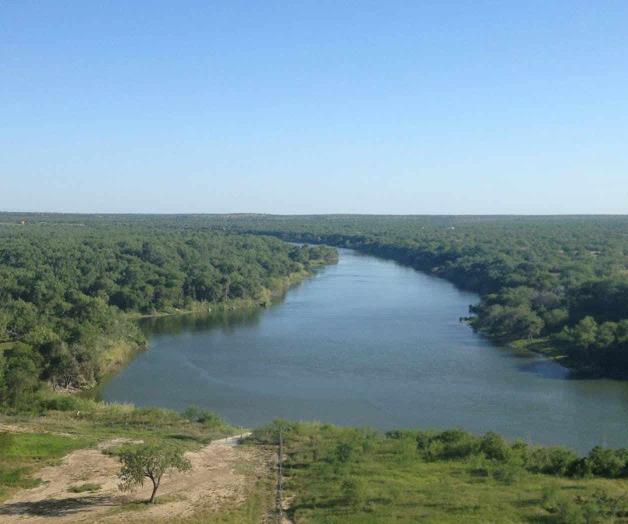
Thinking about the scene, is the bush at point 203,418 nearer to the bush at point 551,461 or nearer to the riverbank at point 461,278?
the bush at point 551,461

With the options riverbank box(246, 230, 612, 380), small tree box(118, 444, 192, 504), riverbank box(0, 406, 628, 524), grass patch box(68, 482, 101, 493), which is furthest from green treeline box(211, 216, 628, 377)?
grass patch box(68, 482, 101, 493)

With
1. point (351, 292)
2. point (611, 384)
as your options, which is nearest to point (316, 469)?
point (611, 384)

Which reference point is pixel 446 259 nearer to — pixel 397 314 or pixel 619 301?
pixel 397 314

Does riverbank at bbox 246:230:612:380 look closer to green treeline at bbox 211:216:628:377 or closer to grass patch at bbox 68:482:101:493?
green treeline at bbox 211:216:628:377

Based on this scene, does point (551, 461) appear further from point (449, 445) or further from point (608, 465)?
point (449, 445)

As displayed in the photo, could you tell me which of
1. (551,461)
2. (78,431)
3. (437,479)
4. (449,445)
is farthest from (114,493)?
(551,461)

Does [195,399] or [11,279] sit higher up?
[11,279]

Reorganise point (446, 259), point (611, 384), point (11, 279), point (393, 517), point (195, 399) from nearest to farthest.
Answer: point (393, 517) → point (195, 399) → point (611, 384) → point (11, 279) → point (446, 259)
